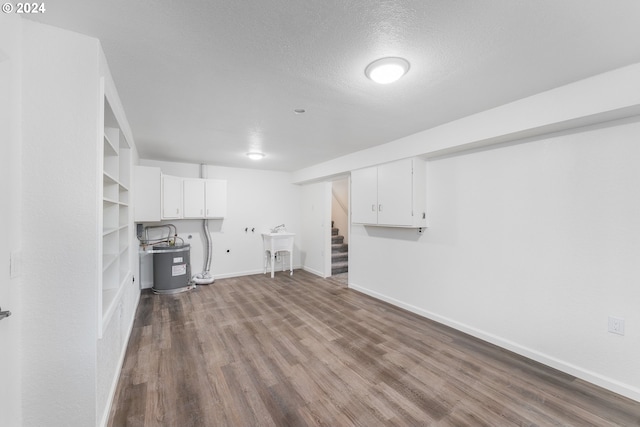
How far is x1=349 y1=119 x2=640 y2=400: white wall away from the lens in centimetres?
206

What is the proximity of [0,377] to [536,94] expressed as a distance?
3.88 m

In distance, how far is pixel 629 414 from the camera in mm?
1820

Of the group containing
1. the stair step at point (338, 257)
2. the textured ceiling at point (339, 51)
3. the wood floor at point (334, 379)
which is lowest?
the wood floor at point (334, 379)

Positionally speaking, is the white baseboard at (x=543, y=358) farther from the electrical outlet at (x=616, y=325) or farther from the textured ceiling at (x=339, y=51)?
the textured ceiling at (x=339, y=51)

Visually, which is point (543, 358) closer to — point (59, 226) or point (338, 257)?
point (59, 226)

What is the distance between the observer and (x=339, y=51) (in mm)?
1680

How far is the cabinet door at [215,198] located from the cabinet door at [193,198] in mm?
90

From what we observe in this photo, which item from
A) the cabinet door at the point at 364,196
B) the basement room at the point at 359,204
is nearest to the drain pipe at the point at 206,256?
the basement room at the point at 359,204

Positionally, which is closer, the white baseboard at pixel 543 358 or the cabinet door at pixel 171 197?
the white baseboard at pixel 543 358

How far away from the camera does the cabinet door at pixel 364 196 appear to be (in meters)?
3.94

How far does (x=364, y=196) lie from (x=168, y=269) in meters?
3.55

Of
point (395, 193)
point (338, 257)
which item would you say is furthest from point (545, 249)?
point (338, 257)

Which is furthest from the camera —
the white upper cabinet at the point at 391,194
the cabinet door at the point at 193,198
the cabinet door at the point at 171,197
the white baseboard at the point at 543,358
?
the cabinet door at the point at 193,198

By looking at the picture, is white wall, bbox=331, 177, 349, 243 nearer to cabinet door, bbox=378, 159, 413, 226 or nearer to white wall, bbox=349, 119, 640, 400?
cabinet door, bbox=378, 159, 413, 226
